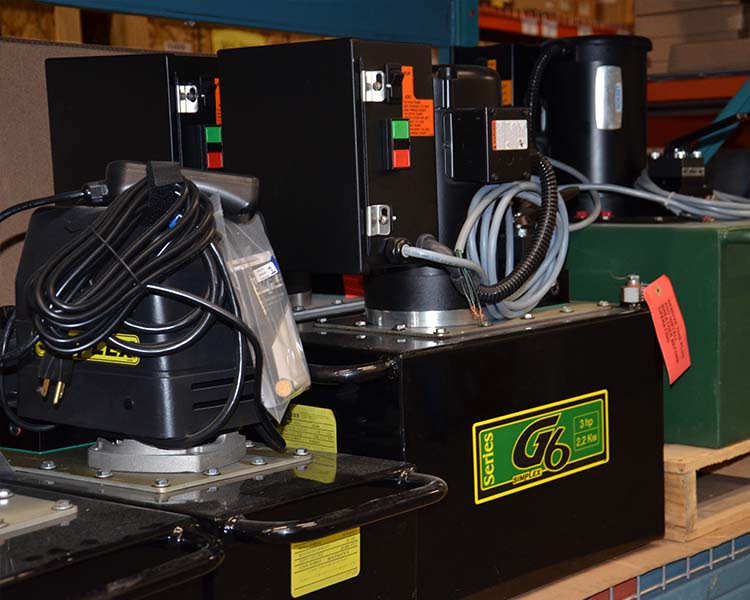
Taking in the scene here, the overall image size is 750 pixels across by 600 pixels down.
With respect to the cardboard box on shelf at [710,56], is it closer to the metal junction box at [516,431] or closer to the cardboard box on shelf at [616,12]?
the metal junction box at [516,431]

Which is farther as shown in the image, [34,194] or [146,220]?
[34,194]

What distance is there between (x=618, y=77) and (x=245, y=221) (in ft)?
2.71

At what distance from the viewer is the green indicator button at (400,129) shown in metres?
1.20

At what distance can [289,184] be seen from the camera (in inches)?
50.2

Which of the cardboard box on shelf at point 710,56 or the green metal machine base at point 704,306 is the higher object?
the cardboard box on shelf at point 710,56

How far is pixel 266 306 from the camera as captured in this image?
1080mm

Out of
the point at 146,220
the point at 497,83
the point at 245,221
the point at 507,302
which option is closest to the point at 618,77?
the point at 497,83

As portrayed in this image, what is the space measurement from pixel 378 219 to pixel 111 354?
0.33m

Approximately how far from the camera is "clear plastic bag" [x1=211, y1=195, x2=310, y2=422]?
106 centimetres

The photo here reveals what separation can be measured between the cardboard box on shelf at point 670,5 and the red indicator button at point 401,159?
70.4 inches

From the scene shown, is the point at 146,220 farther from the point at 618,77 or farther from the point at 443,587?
the point at 618,77

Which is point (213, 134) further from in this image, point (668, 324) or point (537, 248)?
point (668, 324)

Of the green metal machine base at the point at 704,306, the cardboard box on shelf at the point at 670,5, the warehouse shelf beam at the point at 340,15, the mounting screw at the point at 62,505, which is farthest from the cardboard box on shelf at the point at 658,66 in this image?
the mounting screw at the point at 62,505

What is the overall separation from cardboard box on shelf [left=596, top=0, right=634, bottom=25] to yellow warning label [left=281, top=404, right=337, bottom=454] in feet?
10.8
